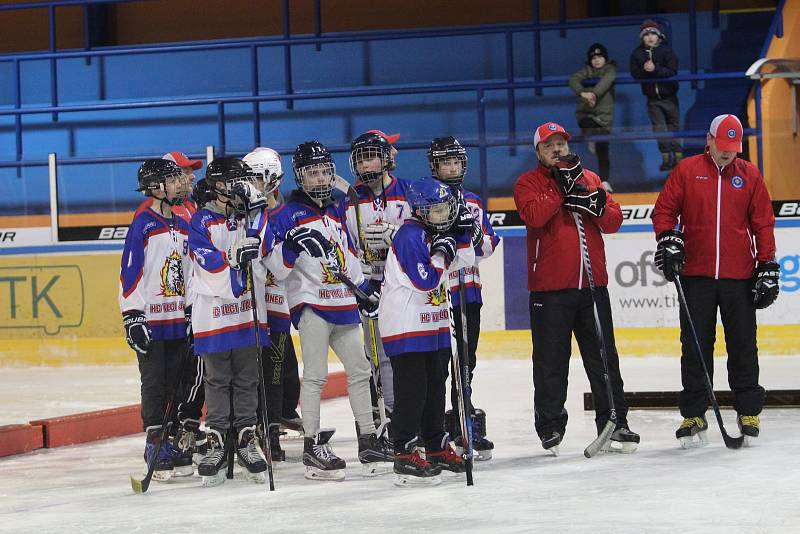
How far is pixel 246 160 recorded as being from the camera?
228 inches

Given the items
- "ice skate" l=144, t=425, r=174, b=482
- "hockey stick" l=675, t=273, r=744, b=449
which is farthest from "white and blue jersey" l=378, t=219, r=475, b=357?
"hockey stick" l=675, t=273, r=744, b=449

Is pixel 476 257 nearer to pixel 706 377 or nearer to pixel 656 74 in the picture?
pixel 706 377

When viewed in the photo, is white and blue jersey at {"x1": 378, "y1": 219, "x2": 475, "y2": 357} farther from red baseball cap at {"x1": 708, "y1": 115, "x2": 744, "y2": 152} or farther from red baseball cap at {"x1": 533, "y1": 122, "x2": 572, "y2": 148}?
red baseball cap at {"x1": 708, "y1": 115, "x2": 744, "y2": 152}

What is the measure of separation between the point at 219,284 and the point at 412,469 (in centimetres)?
115

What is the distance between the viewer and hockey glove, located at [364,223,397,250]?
602cm

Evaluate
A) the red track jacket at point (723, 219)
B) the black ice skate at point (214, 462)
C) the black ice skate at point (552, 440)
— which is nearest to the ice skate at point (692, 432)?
the black ice skate at point (552, 440)

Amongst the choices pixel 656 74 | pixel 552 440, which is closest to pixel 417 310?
pixel 552 440

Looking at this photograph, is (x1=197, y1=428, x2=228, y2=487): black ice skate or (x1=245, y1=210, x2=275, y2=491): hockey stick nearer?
(x1=245, y1=210, x2=275, y2=491): hockey stick

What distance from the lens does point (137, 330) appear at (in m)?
5.68

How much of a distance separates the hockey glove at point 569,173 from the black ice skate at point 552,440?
3.67 feet

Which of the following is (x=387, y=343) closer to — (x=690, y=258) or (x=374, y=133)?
(x=374, y=133)

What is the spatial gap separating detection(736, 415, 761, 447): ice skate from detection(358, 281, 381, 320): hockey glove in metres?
1.81

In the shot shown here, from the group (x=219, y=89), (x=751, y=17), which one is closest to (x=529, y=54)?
(x=751, y=17)

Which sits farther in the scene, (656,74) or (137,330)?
(656,74)
